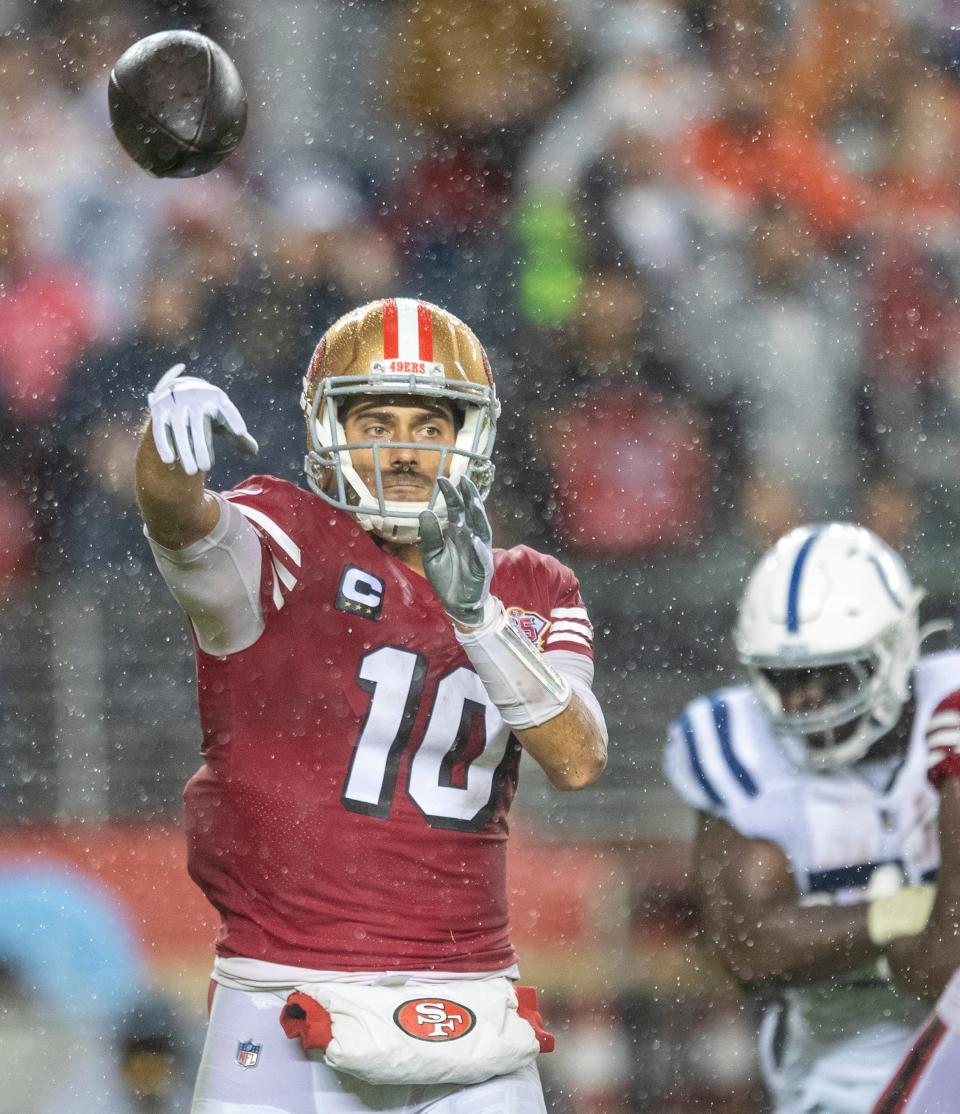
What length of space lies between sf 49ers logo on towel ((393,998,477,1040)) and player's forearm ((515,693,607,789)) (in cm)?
27

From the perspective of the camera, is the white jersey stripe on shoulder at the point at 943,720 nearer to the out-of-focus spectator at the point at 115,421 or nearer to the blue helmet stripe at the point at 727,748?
the blue helmet stripe at the point at 727,748

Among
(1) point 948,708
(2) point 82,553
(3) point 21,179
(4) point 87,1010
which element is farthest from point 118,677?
(1) point 948,708

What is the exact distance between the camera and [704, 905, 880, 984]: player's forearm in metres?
3.01

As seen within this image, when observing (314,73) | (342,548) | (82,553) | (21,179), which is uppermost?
(314,73)

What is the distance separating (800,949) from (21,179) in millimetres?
2801

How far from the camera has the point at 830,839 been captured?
314 cm

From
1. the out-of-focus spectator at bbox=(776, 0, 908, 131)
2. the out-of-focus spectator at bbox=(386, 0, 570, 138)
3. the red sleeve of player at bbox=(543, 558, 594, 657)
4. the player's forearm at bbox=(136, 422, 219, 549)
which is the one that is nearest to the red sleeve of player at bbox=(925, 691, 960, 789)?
the red sleeve of player at bbox=(543, 558, 594, 657)

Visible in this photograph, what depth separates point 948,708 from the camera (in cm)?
301

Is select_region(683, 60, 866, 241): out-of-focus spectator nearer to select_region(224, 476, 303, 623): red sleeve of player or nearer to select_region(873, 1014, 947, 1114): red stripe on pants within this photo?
select_region(873, 1014, 947, 1114): red stripe on pants

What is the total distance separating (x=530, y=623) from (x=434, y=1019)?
478 mm

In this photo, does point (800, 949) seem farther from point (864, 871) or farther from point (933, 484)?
point (933, 484)

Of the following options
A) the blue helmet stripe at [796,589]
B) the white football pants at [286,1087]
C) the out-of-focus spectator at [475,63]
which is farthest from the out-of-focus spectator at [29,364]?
the white football pants at [286,1087]

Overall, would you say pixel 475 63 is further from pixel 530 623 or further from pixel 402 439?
pixel 530 623

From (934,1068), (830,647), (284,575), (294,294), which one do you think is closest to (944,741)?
(830,647)
